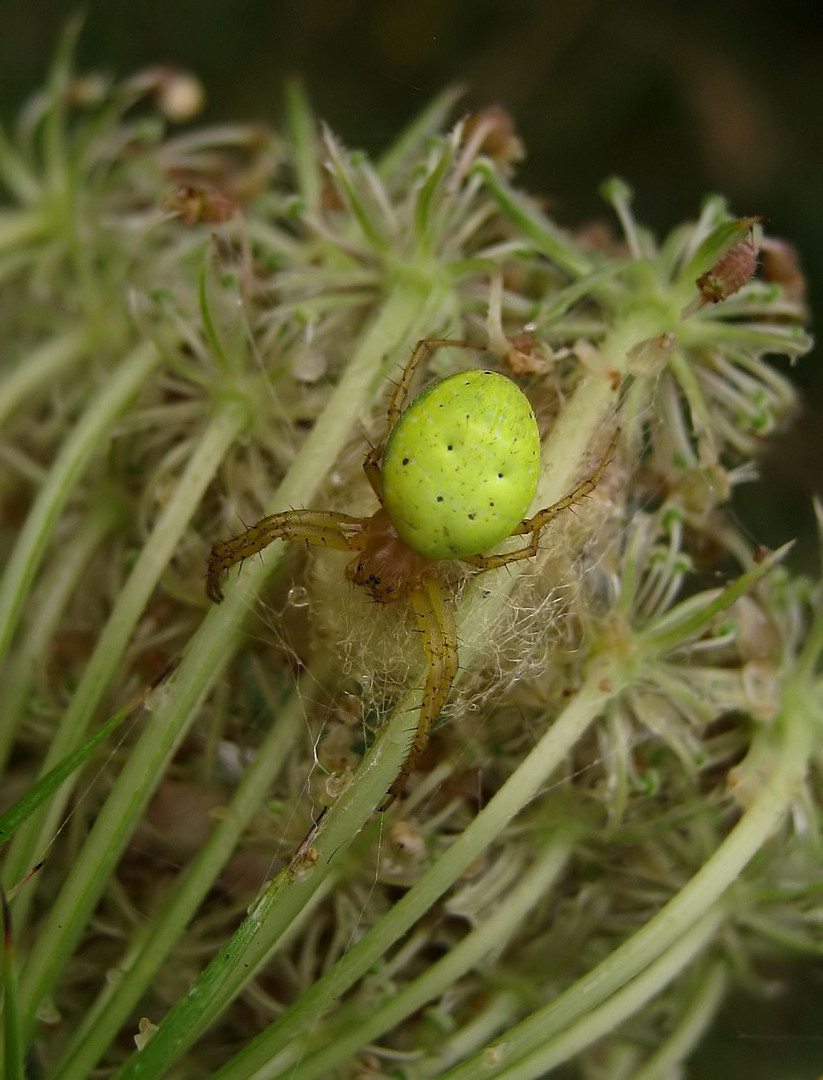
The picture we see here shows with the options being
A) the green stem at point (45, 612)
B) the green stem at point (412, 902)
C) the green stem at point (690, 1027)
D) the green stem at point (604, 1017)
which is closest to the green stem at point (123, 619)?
the green stem at point (45, 612)

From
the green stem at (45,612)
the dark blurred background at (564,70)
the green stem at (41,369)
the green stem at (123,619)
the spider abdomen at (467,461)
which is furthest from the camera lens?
the dark blurred background at (564,70)

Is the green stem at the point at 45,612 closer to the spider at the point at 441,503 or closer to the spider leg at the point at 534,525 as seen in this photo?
the spider at the point at 441,503

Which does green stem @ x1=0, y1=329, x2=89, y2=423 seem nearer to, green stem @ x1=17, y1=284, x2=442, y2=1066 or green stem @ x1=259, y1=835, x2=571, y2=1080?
green stem @ x1=17, y1=284, x2=442, y2=1066

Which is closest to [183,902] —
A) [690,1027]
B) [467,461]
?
[467,461]

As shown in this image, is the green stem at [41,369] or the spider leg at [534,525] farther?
the green stem at [41,369]

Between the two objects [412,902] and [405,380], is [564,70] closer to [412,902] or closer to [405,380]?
[405,380]

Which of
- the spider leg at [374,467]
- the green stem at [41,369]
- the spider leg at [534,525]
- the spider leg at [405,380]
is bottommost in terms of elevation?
the spider leg at [534,525]

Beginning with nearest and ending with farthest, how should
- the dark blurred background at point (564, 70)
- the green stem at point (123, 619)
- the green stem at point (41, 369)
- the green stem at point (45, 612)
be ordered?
the green stem at point (123, 619)
the green stem at point (45, 612)
the green stem at point (41, 369)
the dark blurred background at point (564, 70)

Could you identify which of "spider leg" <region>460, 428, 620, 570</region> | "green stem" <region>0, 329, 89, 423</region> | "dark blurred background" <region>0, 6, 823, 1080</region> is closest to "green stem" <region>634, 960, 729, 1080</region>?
"spider leg" <region>460, 428, 620, 570</region>
